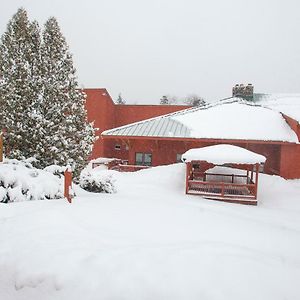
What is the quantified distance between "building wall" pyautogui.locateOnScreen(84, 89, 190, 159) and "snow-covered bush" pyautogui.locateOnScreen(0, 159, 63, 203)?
18.9 m

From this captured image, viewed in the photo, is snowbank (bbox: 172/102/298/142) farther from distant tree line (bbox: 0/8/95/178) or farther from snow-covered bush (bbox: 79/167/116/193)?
distant tree line (bbox: 0/8/95/178)

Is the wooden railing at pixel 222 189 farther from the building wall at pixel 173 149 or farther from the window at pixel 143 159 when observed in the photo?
the window at pixel 143 159

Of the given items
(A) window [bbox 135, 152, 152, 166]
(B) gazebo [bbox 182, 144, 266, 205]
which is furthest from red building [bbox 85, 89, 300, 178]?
(B) gazebo [bbox 182, 144, 266, 205]

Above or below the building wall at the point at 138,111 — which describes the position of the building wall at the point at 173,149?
below

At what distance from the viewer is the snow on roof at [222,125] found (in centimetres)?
1919

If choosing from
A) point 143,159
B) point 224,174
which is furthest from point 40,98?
point 143,159

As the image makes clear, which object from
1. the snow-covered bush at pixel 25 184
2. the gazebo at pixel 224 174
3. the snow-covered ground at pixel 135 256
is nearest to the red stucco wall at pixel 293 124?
the gazebo at pixel 224 174

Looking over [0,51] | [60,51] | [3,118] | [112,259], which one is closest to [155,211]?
[112,259]

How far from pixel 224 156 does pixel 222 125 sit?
704 centimetres

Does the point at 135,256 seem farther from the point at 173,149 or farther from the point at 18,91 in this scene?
the point at 173,149

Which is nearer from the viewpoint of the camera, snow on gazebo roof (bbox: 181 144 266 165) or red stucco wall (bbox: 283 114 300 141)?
snow on gazebo roof (bbox: 181 144 266 165)

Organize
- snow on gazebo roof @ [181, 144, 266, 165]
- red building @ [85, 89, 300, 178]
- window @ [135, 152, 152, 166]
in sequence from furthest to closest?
window @ [135, 152, 152, 166] → red building @ [85, 89, 300, 178] → snow on gazebo roof @ [181, 144, 266, 165]

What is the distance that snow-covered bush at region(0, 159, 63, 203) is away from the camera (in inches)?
331

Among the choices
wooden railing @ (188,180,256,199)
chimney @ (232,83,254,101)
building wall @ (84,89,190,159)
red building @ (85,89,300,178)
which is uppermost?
chimney @ (232,83,254,101)
